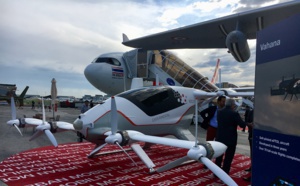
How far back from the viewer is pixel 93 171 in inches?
272

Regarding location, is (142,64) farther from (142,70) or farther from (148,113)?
(148,113)

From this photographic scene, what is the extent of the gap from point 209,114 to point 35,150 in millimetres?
6510

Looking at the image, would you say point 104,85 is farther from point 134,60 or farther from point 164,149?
point 164,149

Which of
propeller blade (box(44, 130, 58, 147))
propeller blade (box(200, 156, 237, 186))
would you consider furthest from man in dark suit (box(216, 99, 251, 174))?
propeller blade (box(44, 130, 58, 147))

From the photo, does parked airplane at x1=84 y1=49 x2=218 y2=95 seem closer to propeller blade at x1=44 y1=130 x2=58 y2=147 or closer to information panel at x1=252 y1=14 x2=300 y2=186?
propeller blade at x1=44 y1=130 x2=58 y2=147

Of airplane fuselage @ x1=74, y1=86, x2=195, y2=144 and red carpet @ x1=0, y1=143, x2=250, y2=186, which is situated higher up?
airplane fuselage @ x1=74, y1=86, x2=195, y2=144

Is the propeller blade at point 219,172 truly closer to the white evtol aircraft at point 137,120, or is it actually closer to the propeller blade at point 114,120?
the white evtol aircraft at point 137,120

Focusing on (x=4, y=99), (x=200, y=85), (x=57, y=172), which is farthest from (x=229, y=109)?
(x=4, y=99)

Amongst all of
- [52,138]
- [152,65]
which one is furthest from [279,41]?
[152,65]

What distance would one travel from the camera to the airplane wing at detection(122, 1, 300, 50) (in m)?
6.82

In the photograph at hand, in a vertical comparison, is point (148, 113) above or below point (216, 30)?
below

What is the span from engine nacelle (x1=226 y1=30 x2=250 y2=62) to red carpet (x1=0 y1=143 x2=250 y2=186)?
10.7 ft

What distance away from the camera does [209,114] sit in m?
7.69

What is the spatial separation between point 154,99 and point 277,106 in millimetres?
4974
